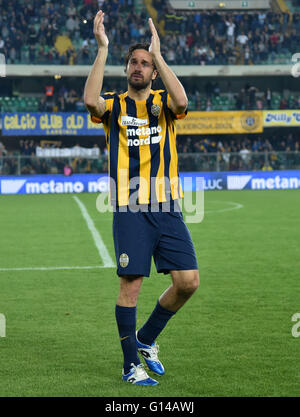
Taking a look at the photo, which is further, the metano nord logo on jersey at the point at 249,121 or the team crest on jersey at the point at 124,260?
the metano nord logo on jersey at the point at 249,121

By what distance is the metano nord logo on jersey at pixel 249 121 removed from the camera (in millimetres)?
38625

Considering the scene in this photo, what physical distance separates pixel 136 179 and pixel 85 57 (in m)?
33.6

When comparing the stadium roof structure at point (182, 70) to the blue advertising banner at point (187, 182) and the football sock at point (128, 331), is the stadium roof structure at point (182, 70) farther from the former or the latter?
the football sock at point (128, 331)

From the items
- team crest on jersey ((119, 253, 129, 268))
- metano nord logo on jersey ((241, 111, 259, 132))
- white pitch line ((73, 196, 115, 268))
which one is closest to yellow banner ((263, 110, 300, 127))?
metano nord logo on jersey ((241, 111, 259, 132))

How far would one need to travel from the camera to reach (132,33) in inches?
1555

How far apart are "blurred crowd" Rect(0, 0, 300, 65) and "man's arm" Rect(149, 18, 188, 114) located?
33.3 m

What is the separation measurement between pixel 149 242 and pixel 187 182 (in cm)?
2619

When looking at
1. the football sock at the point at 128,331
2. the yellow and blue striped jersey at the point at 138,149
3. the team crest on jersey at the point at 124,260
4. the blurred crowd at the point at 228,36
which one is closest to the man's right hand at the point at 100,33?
the yellow and blue striped jersey at the point at 138,149

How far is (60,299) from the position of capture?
8.23 metres

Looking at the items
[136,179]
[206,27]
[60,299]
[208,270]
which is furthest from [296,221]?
[206,27]

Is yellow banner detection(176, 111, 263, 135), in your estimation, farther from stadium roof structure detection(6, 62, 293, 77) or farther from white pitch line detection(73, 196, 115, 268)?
white pitch line detection(73, 196, 115, 268)

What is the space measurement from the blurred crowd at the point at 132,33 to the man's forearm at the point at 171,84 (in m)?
33.4

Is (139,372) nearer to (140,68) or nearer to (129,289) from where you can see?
(129,289)
